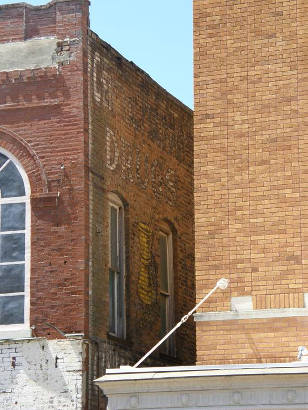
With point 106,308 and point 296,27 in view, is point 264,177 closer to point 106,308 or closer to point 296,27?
point 296,27

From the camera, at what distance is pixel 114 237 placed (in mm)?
21031

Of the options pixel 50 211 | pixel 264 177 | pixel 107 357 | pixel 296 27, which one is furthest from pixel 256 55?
pixel 107 357

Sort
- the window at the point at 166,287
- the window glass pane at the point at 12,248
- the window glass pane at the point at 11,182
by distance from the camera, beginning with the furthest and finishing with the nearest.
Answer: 1. the window at the point at 166,287
2. the window glass pane at the point at 11,182
3. the window glass pane at the point at 12,248

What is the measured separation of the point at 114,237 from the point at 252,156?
448 centimetres

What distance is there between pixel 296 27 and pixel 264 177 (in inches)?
90.2

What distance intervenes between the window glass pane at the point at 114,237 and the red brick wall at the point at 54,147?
159 centimetres

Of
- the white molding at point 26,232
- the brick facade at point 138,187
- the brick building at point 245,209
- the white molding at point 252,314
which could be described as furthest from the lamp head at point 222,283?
the white molding at point 26,232

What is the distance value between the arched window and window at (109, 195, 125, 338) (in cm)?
174

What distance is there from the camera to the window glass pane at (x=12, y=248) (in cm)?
1952

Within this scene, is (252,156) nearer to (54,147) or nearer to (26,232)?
(54,147)

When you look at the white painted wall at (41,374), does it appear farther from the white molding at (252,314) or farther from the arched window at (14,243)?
the white molding at (252,314)

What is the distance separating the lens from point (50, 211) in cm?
1945

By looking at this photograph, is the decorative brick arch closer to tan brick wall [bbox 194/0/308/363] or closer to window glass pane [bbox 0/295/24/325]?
window glass pane [bbox 0/295/24/325]

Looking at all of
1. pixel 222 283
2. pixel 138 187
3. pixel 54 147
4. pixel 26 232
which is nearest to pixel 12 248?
pixel 26 232
